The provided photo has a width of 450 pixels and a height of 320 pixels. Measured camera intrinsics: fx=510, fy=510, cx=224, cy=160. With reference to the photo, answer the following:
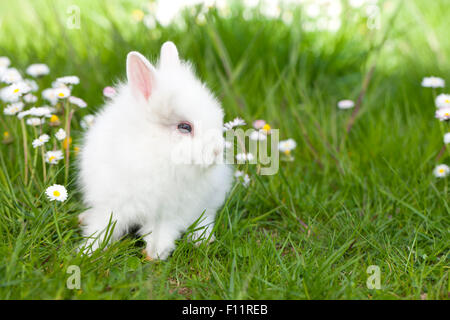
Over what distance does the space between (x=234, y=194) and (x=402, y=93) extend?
1.96 m

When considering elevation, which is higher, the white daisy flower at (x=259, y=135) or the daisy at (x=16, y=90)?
the daisy at (x=16, y=90)

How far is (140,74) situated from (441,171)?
1799 mm

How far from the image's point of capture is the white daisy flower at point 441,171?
287 centimetres

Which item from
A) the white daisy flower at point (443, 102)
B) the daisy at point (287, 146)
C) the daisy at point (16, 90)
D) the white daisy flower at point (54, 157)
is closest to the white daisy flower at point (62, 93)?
the daisy at point (16, 90)

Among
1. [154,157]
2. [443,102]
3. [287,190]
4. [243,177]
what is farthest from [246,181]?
[443,102]

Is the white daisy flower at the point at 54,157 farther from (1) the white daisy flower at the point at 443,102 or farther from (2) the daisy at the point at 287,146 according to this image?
(1) the white daisy flower at the point at 443,102

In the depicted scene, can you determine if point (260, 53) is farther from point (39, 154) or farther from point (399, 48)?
point (39, 154)

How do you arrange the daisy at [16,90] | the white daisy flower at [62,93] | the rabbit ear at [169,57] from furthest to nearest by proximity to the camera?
1. the white daisy flower at [62,93]
2. the daisy at [16,90]
3. the rabbit ear at [169,57]

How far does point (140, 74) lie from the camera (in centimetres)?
215

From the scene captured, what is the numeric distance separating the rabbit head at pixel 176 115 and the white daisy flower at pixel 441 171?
1411 mm

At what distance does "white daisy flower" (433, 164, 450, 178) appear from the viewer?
9.40ft

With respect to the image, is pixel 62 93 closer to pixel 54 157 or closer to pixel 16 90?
pixel 16 90

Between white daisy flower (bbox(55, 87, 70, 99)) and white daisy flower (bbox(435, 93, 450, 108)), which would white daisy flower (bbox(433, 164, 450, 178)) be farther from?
white daisy flower (bbox(55, 87, 70, 99))
